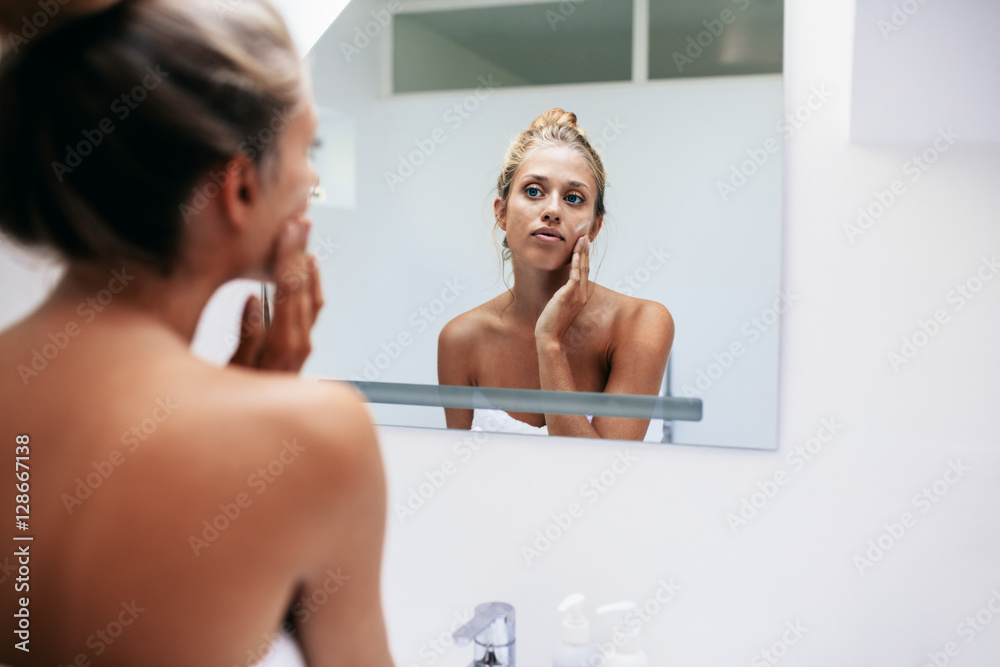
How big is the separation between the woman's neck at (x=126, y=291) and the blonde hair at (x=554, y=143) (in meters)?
0.63

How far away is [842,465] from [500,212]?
1.63 feet

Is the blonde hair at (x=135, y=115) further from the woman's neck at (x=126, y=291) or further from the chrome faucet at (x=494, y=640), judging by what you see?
the chrome faucet at (x=494, y=640)

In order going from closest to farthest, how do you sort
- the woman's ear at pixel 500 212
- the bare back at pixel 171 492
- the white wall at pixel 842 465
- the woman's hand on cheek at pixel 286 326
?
the bare back at pixel 171 492 < the woman's hand on cheek at pixel 286 326 < the white wall at pixel 842 465 < the woman's ear at pixel 500 212

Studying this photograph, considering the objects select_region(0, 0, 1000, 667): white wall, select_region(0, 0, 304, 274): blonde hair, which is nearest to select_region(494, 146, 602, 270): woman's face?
select_region(0, 0, 1000, 667): white wall

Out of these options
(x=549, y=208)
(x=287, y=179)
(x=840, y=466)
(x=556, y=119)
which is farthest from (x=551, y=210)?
(x=287, y=179)

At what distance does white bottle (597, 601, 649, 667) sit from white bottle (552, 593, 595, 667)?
3 centimetres

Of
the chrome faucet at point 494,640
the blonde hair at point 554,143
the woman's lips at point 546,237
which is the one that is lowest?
the chrome faucet at point 494,640

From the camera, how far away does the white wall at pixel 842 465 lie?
0.83 m

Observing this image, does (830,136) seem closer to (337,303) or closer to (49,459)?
(337,303)

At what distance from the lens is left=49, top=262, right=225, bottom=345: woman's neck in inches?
13.4

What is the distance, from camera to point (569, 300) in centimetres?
92

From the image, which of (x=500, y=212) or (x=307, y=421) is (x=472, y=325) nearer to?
(x=500, y=212)

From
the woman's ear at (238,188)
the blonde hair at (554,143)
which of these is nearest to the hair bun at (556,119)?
the blonde hair at (554,143)

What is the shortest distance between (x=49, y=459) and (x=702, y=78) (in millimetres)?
759
